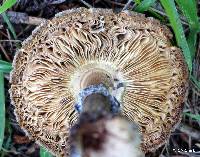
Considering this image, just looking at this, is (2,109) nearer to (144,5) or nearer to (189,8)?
(144,5)

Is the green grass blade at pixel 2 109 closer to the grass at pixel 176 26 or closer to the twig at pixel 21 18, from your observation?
the grass at pixel 176 26

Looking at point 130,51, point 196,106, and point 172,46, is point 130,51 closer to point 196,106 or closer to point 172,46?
point 172,46

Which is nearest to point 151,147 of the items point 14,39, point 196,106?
point 196,106

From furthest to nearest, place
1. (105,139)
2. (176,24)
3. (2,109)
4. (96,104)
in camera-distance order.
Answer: (2,109)
(176,24)
(96,104)
(105,139)

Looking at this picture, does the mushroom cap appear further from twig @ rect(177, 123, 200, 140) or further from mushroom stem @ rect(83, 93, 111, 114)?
twig @ rect(177, 123, 200, 140)

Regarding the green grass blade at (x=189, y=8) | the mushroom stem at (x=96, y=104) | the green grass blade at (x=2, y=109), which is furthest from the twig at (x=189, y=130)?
the green grass blade at (x=2, y=109)

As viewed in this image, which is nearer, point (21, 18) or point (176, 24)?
point (176, 24)

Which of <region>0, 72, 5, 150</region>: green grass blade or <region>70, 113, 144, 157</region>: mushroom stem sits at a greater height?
<region>0, 72, 5, 150</region>: green grass blade

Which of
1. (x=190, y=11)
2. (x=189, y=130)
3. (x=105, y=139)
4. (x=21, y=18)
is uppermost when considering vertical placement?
(x=21, y=18)

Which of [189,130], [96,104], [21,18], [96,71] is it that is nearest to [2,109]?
[21,18]

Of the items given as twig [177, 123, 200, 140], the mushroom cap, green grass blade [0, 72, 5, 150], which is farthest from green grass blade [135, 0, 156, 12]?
green grass blade [0, 72, 5, 150]
